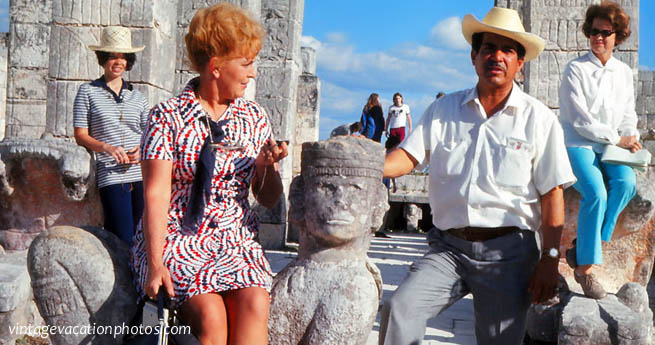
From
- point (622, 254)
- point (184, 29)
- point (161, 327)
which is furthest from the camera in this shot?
point (184, 29)

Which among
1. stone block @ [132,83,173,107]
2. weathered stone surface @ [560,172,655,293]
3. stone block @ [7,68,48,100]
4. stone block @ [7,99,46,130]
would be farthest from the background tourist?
weathered stone surface @ [560,172,655,293]

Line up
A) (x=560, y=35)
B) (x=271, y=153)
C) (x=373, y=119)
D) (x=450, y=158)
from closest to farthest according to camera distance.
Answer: (x=271, y=153), (x=450, y=158), (x=560, y=35), (x=373, y=119)

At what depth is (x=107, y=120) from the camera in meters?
4.39

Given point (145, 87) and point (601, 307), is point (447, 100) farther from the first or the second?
point (145, 87)

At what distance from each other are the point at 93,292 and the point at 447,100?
5.85ft

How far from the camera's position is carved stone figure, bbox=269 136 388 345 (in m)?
2.91

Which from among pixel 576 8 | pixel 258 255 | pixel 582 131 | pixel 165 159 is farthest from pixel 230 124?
pixel 576 8

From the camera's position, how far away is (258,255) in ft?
9.62

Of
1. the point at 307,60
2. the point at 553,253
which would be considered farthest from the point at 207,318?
the point at 307,60

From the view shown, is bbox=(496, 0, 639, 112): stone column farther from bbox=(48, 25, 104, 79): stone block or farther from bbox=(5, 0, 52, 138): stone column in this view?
bbox=(5, 0, 52, 138): stone column

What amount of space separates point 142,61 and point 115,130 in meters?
1.70

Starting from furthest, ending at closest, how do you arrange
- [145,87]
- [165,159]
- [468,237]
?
[145,87] < [468,237] < [165,159]

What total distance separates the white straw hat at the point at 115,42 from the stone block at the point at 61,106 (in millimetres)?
1574

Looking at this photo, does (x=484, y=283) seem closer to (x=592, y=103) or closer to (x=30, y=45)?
(x=592, y=103)
